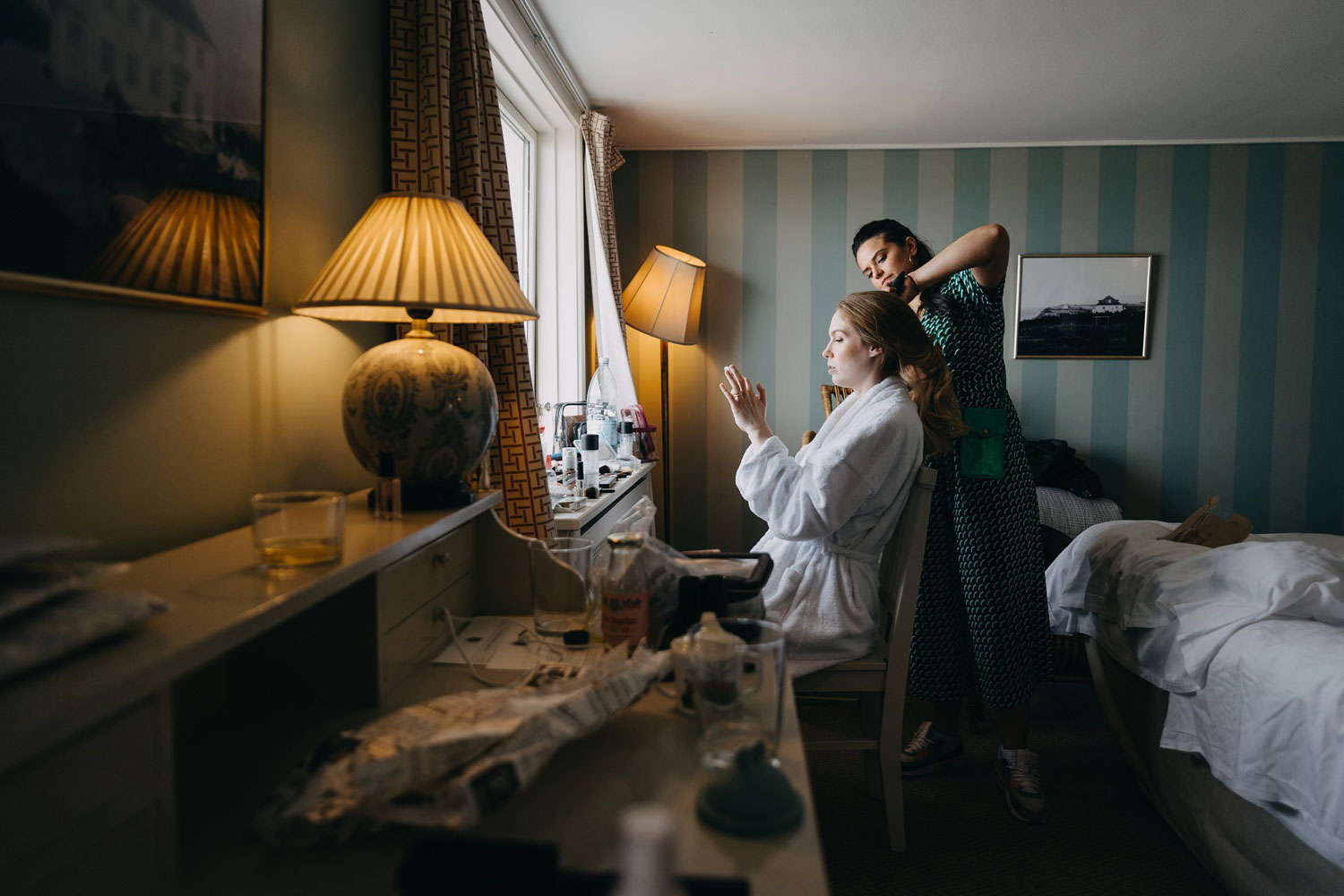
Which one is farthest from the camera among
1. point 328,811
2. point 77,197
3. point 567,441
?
point 567,441

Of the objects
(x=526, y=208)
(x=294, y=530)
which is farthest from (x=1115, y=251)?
(x=294, y=530)

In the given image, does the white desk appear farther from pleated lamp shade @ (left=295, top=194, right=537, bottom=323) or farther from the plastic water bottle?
pleated lamp shade @ (left=295, top=194, right=537, bottom=323)

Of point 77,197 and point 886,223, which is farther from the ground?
point 886,223

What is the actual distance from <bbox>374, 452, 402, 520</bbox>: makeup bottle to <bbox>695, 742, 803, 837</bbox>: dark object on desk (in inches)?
26.3

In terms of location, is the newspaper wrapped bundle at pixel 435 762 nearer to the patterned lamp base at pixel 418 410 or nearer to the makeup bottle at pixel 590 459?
the patterned lamp base at pixel 418 410

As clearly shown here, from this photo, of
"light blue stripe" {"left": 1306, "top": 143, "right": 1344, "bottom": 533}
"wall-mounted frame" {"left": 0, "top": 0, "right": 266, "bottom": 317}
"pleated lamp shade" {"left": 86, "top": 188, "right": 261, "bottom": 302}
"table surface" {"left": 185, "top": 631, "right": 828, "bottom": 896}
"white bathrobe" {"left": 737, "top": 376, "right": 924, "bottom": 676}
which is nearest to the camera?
"table surface" {"left": 185, "top": 631, "right": 828, "bottom": 896}

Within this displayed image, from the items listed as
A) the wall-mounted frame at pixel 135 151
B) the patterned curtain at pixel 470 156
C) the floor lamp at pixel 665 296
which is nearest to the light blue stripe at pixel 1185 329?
the floor lamp at pixel 665 296

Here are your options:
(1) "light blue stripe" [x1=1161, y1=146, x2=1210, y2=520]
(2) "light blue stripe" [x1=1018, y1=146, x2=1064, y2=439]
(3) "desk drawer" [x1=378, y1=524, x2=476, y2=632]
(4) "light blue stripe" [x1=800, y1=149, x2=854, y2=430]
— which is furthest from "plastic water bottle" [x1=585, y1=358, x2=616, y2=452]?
(1) "light blue stripe" [x1=1161, y1=146, x2=1210, y2=520]

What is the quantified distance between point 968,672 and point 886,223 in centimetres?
144

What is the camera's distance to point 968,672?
89.9 inches

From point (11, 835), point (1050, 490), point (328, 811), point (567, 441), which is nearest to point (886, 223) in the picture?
point (567, 441)

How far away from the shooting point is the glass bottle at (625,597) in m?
1.12

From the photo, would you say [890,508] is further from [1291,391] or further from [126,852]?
[1291,391]

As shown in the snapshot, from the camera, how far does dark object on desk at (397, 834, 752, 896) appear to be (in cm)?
57
